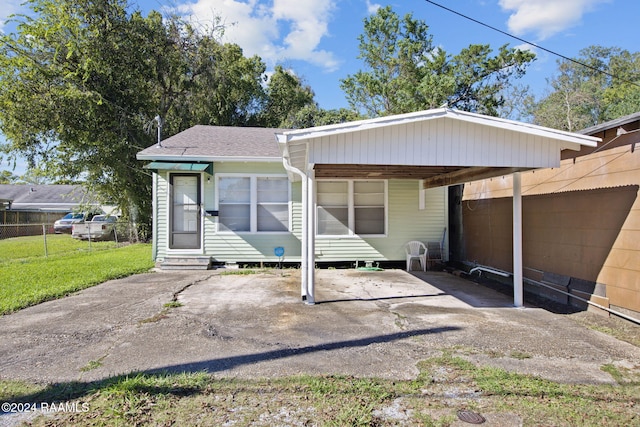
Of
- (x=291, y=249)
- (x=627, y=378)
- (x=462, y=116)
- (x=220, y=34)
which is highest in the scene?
(x=220, y=34)

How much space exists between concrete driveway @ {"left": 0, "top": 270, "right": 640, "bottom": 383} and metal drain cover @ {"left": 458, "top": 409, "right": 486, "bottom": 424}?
62cm

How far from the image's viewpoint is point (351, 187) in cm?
914

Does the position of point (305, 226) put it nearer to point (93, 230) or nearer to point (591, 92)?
point (93, 230)

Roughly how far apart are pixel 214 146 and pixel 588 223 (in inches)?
298

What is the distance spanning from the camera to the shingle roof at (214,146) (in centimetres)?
837

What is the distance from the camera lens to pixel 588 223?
5312mm

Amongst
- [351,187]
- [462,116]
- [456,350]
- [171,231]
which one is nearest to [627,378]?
[456,350]

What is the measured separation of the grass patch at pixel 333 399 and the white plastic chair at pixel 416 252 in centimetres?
588

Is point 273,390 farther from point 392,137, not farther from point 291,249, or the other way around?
point 291,249

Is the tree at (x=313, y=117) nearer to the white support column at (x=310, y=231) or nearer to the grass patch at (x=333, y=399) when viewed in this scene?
the white support column at (x=310, y=231)

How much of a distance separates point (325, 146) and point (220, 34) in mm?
17072

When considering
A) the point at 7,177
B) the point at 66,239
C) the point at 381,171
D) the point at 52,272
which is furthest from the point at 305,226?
the point at 7,177

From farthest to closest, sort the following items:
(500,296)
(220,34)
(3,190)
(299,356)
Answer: (3,190) < (220,34) < (500,296) < (299,356)

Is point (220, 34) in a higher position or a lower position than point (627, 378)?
higher
